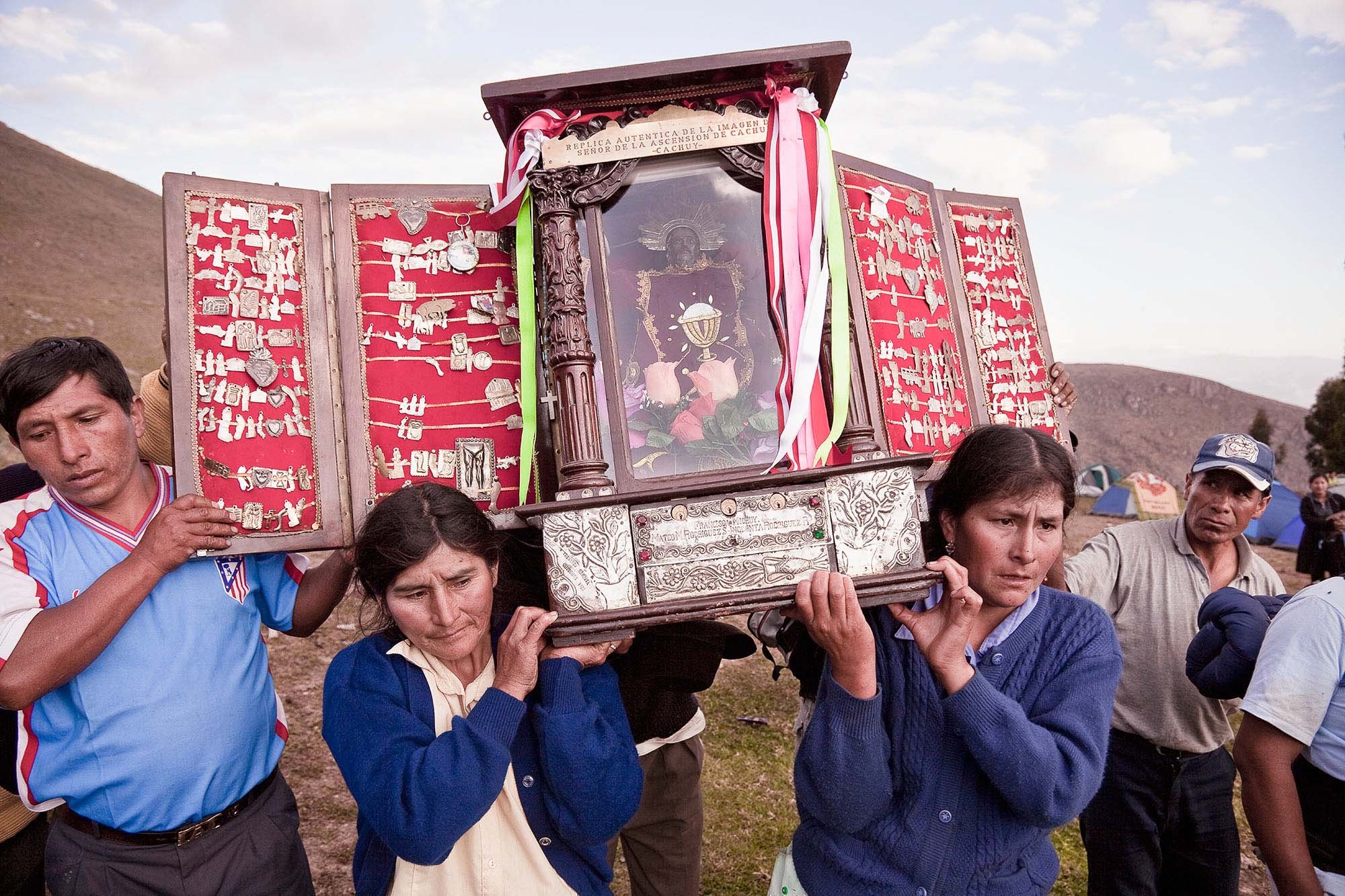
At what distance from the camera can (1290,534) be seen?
18.5 meters

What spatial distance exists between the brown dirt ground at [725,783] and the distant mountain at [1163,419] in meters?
31.6

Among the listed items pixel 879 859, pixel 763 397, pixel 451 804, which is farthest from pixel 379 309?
pixel 879 859

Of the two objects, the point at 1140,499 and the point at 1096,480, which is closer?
the point at 1140,499

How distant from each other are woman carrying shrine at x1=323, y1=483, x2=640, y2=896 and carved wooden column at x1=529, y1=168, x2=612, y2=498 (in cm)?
36

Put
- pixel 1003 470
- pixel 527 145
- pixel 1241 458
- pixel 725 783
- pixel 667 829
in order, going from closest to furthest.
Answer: pixel 1003 470 → pixel 527 145 → pixel 1241 458 → pixel 667 829 → pixel 725 783

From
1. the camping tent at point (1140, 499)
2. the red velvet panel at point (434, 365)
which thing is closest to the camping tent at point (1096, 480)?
the camping tent at point (1140, 499)

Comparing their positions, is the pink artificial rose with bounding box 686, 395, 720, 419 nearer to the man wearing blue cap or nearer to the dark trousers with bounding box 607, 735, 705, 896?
the dark trousers with bounding box 607, 735, 705, 896

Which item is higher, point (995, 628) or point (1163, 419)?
point (1163, 419)

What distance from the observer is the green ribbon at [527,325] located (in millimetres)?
2664

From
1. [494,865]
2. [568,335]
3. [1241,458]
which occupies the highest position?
[568,335]

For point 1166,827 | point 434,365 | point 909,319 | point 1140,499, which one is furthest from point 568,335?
point 1140,499

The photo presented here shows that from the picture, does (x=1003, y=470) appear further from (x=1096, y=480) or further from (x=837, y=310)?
(x=1096, y=480)

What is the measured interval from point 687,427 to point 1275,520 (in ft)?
72.0

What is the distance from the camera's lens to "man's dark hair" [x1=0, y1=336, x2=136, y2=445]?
237cm
